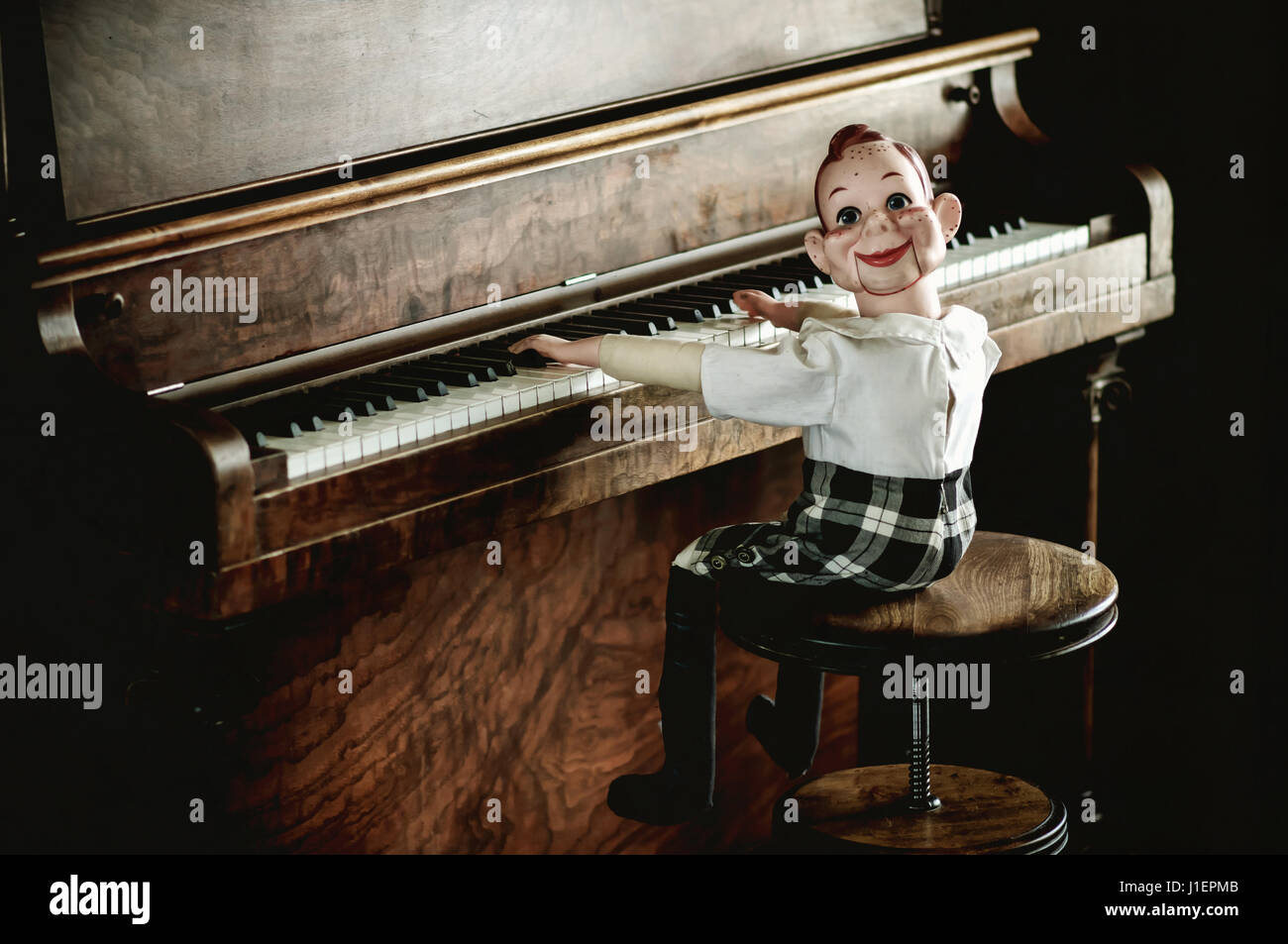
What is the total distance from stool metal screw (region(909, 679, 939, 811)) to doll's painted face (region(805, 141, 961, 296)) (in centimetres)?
63

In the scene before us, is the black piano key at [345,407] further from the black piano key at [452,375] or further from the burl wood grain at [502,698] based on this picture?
the burl wood grain at [502,698]

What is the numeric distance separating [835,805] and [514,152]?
109 cm

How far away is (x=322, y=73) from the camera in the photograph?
2.32m

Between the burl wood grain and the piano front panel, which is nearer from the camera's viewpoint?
the piano front panel

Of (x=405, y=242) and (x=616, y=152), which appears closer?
(x=405, y=242)

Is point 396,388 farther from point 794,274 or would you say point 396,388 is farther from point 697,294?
point 794,274

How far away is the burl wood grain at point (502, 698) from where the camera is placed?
8.01ft

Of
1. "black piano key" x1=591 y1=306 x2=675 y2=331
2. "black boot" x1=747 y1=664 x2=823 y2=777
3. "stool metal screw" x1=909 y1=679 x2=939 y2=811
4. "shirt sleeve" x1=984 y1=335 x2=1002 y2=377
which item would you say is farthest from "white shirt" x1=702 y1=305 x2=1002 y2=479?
"black boot" x1=747 y1=664 x2=823 y2=777

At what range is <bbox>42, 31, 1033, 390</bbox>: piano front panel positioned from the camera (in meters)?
2.14

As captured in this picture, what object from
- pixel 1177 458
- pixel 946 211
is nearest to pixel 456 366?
pixel 946 211

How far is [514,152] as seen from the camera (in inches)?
96.9

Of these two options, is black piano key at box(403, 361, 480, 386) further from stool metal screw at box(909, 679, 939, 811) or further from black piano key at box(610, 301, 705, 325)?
stool metal screw at box(909, 679, 939, 811)

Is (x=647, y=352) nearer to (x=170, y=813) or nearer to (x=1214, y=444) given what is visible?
(x=170, y=813)
